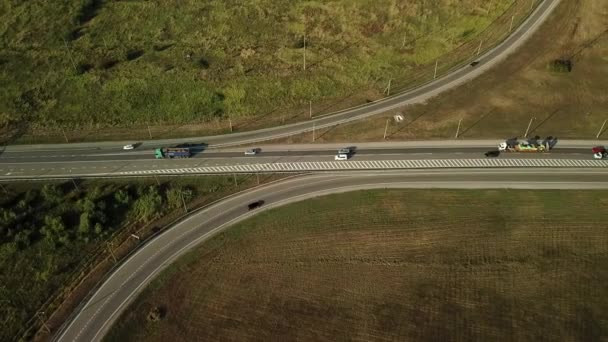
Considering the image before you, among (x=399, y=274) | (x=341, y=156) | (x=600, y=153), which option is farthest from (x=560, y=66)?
(x=399, y=274)

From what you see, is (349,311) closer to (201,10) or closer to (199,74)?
(199,74)

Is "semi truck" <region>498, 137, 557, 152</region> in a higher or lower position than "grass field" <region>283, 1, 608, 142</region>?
lower

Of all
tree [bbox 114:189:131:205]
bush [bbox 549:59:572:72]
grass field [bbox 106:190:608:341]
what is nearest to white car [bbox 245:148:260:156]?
grass field [bbox 106:190:608:341]

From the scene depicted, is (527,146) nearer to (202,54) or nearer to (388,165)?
(388,165)

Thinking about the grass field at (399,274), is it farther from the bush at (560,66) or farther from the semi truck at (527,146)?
the bush at (560,66)

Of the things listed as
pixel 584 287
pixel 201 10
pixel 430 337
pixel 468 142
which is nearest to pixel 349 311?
pixel 430 337

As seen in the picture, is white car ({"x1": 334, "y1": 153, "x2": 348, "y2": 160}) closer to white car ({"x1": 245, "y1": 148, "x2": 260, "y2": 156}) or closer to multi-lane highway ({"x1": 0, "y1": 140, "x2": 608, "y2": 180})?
multi-lane highway ({"x1": 0, "y1": 140, "x2": 608, "y2": 180})

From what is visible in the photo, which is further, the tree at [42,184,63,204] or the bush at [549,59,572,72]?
the bush at [549,59,572,72]
